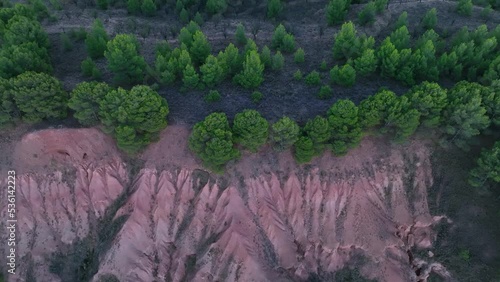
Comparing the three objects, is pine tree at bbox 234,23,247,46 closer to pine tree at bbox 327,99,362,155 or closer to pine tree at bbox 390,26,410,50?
pine tree at bbox 327,99,362,155

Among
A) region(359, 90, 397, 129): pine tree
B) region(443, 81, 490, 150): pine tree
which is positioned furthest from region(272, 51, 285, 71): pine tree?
region(443, 81, 490, 150): pine tree

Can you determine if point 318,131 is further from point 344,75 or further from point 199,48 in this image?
point 199,48

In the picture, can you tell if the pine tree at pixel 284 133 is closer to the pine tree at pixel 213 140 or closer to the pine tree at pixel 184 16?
the pine tree at pixel 213 140

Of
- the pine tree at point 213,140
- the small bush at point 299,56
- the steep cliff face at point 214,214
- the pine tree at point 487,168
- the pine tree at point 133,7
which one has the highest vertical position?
the pine tree at point 133,7

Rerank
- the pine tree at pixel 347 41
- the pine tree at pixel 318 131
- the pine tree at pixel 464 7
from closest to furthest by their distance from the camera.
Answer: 1. the pine tree at pixel 318 131
2. the pine tree at pixel 347 41
3. the pine tree at pixel 464 7

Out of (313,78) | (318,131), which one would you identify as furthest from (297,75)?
(318,131)

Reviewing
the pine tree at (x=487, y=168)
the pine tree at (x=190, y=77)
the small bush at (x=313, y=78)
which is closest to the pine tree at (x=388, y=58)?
the small bush at (x=313, y=78)

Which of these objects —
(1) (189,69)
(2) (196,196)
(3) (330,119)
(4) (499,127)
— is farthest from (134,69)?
(4) (499,127)
